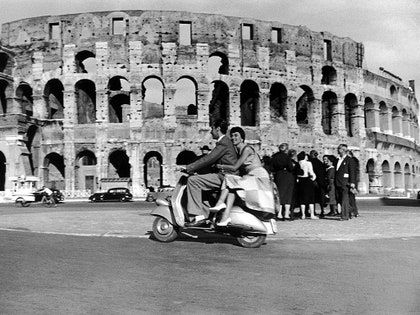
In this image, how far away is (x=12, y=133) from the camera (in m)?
29.0

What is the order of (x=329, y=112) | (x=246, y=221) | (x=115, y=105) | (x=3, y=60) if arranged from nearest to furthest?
1. (x=246, y=221)
2. (x=3, y=60)
3. (x=115, y=105)
4. (x=329, y=112)

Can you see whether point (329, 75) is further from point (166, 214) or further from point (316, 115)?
point (166, 214)

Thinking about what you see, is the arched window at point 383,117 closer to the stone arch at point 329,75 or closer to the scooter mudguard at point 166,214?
the stone arch at point 329,75

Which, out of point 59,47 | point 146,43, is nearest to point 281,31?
point 146,43

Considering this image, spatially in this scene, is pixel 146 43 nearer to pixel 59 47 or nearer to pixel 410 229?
pixel 59 47

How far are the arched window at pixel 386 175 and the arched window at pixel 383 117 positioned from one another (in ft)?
9.50

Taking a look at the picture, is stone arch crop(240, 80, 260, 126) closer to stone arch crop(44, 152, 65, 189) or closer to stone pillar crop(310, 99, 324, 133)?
stone pillar crop(310, 99, 324, 133)

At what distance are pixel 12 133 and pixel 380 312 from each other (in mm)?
28382

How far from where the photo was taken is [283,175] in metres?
10.9

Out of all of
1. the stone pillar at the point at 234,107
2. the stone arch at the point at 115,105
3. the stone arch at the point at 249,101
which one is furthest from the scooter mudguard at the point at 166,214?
the stone arch at the point at 115,105

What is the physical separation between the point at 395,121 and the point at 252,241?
36.8 meters

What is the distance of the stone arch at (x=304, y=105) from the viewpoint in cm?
3444

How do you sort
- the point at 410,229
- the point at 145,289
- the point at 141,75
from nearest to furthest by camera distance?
the point at 145,289 < the point at 410,229 < the point at 141,75

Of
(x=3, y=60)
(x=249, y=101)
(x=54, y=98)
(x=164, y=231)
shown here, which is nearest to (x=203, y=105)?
(x=249, y=101)
